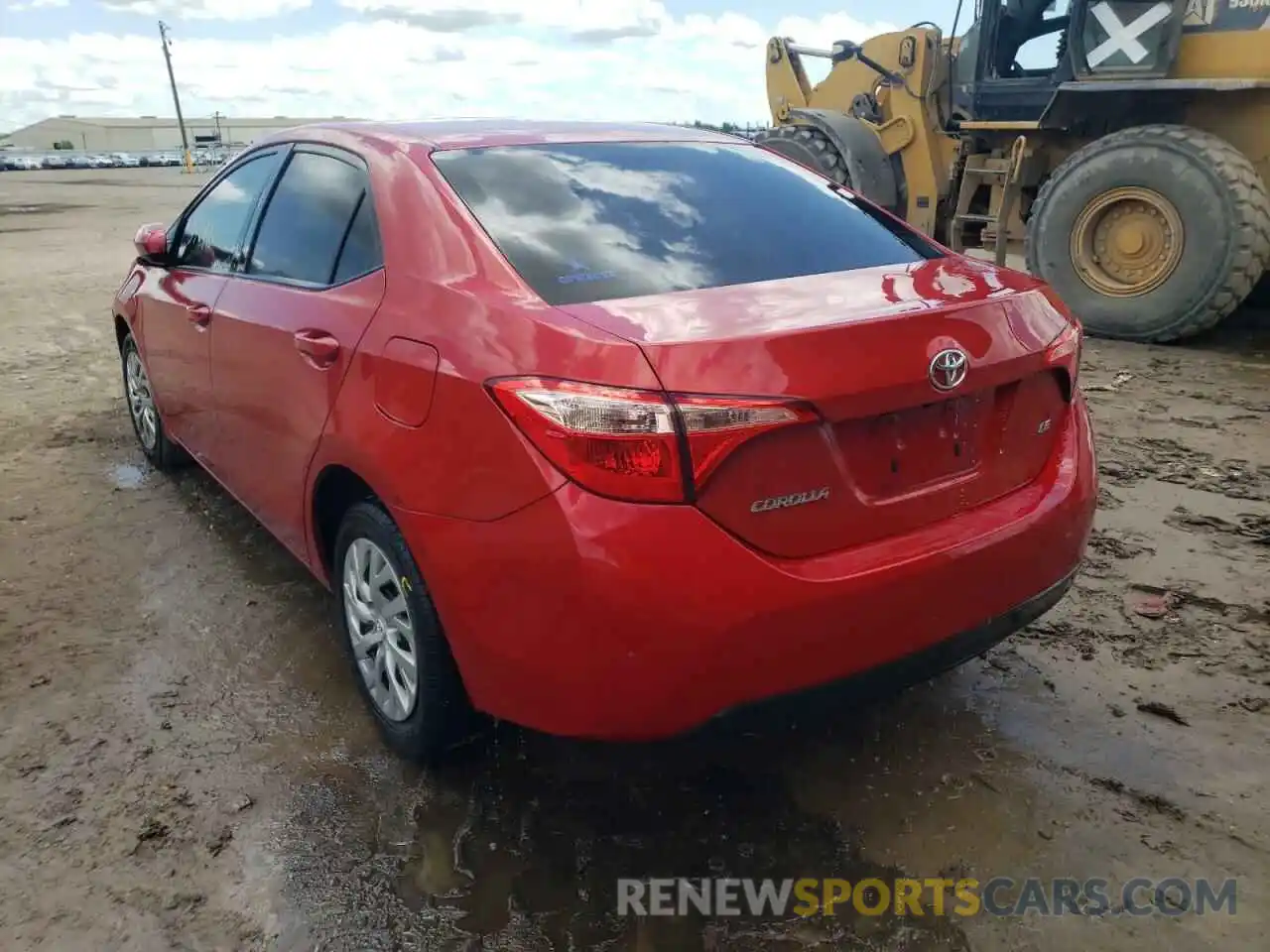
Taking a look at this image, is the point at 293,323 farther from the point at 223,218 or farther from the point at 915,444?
the point at 915,444

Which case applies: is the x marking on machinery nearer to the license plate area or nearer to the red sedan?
the red sedan

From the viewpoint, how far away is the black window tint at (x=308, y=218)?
2.80m

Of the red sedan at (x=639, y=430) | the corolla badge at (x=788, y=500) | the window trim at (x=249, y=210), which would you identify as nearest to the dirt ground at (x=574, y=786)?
the red sedan at (x=639, y=430)

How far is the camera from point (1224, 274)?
6574 mm

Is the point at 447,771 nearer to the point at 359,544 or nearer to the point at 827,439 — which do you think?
the point at 359,544

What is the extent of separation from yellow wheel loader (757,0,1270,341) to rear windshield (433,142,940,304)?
4885 mm

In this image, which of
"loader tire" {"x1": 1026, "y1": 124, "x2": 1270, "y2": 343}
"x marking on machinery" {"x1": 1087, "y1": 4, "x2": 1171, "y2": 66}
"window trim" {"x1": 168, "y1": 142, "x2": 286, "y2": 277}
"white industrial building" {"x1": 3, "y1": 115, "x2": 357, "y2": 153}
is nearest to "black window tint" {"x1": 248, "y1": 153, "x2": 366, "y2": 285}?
"window trim" {"x1": 168, "y1": 142, "x2": 286, "y2": 277}

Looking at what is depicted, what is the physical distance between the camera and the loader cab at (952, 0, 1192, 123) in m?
6.96

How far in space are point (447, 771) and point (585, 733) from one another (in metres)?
0.69

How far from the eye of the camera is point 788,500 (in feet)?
6.38

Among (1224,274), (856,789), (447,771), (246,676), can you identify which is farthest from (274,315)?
(1224,274)

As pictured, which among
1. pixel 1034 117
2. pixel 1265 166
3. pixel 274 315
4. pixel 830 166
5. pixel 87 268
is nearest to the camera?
pixel 274 315

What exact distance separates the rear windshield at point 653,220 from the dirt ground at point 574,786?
3.51ft

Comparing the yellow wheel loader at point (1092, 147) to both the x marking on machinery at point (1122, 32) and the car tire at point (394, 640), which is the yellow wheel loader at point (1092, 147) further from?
the car tire at point (394, 640)
